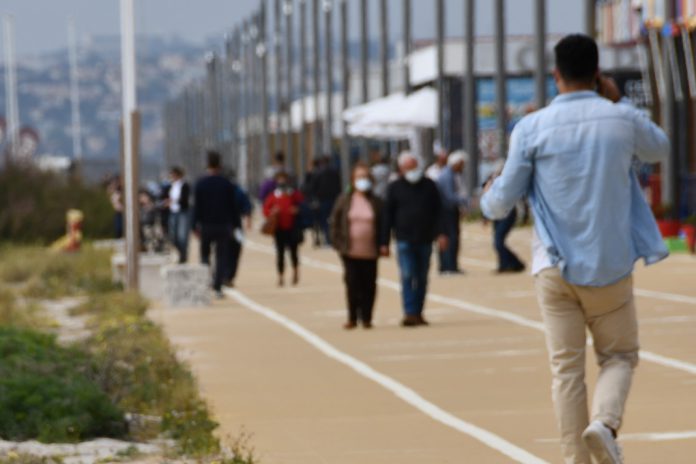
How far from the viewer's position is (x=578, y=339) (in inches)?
388

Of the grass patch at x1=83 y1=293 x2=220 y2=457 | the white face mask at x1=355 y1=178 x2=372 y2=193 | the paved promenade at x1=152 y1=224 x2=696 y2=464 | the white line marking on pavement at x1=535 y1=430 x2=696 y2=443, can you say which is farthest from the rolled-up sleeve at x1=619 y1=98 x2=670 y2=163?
the white face mask at x1=355 y1=178 x2=372 y2=193

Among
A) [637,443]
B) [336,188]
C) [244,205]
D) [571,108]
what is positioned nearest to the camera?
[571,108]

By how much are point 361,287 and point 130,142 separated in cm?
908

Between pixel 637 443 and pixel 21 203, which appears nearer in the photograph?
pixel 637 443

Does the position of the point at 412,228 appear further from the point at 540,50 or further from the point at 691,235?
the point at 540,50

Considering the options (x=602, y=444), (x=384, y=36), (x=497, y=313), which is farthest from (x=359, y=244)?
(x=384, y=36)

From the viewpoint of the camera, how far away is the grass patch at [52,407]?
13.2 m

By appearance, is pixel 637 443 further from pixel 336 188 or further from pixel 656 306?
pixel 336 188

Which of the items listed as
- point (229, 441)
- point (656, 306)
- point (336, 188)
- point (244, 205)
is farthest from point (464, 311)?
point (336, 188)

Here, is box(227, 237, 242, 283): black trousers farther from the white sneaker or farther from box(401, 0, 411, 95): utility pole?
box(401, 0, 411, 95): utility pole

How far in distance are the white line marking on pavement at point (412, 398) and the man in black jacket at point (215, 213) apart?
13.9 ft

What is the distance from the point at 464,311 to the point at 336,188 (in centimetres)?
2173

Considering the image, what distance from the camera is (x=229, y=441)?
13.0 meters

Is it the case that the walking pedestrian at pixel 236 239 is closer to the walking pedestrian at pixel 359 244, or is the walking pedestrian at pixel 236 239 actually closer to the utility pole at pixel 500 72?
the walking pedestrian at pixel 359 244
